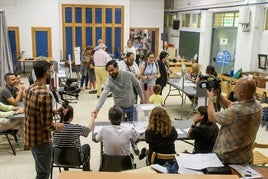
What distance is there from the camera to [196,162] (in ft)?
7.70

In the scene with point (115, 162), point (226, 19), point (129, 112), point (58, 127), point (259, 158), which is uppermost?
point (226, 19)

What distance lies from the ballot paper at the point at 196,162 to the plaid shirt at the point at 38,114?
1281mm

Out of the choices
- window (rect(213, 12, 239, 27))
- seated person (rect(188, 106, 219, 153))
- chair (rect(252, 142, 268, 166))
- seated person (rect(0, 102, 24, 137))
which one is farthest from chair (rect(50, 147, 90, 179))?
window (rect(213, 12, 239, 27))

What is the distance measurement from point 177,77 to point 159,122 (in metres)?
4.97

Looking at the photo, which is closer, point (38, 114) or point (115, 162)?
point (38, 114)

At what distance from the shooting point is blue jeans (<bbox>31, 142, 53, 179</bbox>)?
305 centimetres

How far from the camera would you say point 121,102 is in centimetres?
449

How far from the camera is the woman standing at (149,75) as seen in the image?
6.36m

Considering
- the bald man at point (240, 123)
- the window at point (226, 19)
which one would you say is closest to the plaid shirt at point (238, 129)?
the bald man at point (240, 123)

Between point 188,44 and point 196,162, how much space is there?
1044 cm

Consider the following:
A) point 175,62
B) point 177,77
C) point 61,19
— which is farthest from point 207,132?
point 61,19

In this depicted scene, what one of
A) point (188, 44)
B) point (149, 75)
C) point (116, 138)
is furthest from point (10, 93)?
point (188, 44)

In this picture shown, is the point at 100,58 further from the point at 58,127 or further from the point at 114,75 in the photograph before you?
the point at 58,127

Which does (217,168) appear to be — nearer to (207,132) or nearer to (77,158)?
(207,132)
